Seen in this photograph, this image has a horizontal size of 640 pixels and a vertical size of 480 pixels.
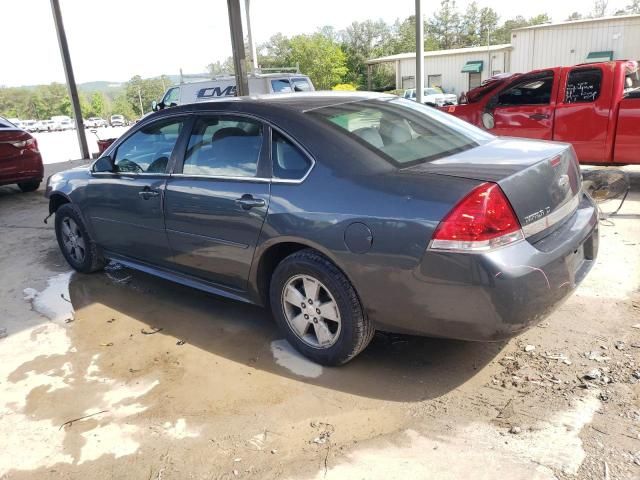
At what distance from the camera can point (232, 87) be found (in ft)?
49.5

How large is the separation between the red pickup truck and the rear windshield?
161 inches

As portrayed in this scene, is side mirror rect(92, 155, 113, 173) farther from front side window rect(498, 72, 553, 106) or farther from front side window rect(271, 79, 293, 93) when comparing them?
front side window rect(271, 79, 293, 93)

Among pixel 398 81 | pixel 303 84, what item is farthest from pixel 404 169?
pixel 398 81

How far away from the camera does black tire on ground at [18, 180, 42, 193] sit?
988 cm

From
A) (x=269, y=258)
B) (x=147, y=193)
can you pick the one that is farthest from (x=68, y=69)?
(x=269, y=258)

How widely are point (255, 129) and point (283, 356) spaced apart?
1.47m

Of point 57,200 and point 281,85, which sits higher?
point 281,85

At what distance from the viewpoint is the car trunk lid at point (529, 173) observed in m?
2.62

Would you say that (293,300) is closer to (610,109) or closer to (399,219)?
(399,219)

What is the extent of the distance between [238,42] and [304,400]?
7.03 meters

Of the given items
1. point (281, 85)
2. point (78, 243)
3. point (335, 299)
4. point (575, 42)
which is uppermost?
point (575, 42)

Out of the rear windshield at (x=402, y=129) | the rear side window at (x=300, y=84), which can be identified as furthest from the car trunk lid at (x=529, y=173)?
the rear side window at (x=300, y=84)

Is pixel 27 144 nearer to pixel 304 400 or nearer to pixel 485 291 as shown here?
pixel 304 400

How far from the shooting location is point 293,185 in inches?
120
